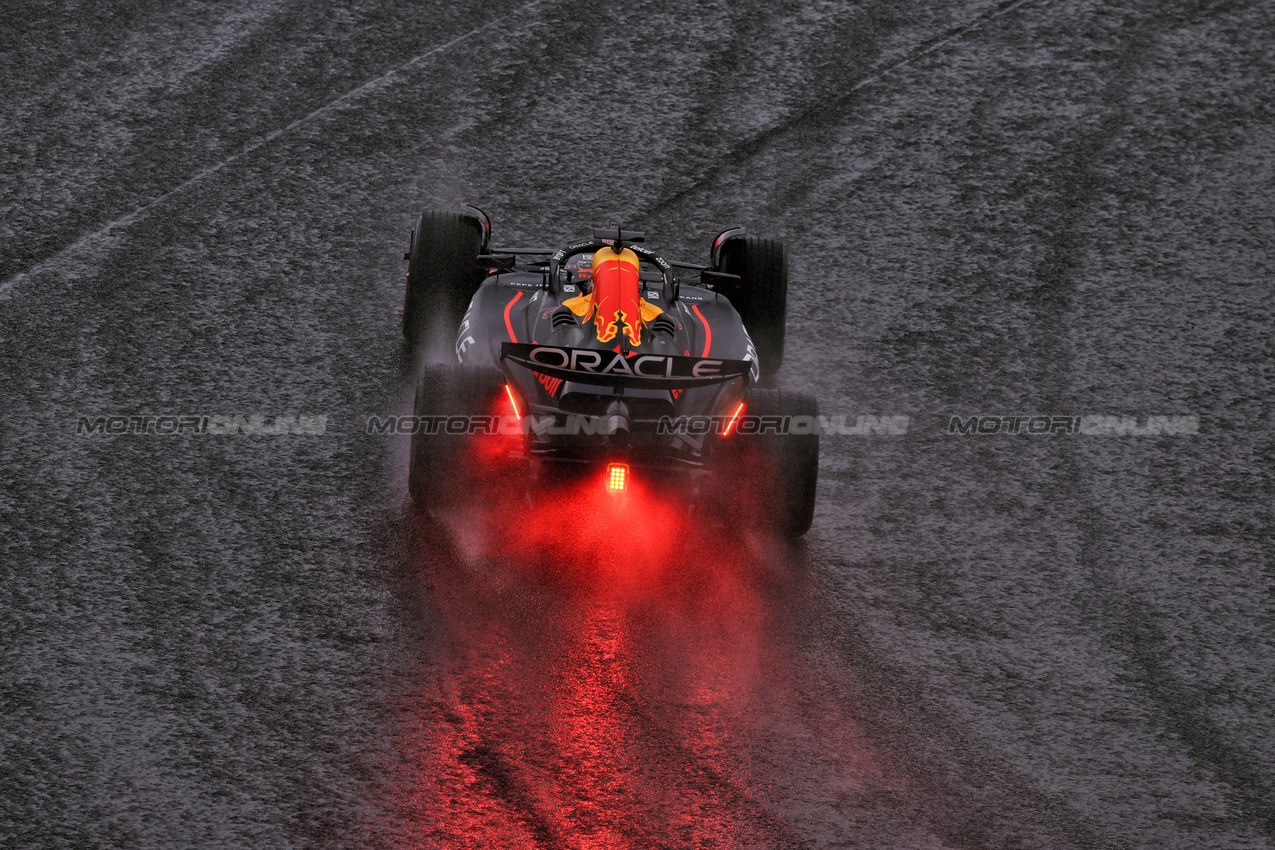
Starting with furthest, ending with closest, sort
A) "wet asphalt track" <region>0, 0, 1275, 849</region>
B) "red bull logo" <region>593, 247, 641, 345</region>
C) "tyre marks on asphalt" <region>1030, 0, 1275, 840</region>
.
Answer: "red bull logo" <region>593, 247, 641, 345</region>, "tyre marks on asphalt" <region>1030, 0, 1275, 840</region>, "wet asphalt track" <region>0, 0, 1275, 849</region>

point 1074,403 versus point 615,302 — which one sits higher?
point 615,302

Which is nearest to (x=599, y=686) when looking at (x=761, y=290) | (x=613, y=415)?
(x=613, y=415)

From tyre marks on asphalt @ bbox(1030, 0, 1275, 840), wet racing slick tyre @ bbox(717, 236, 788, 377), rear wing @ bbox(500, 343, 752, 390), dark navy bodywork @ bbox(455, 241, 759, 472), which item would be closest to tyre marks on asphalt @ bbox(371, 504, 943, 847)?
dark navy bodywork @ bbox(455, 241, 759, 472)

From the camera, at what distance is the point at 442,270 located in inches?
349

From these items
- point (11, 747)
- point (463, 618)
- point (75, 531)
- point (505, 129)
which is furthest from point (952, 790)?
point (505, 129)

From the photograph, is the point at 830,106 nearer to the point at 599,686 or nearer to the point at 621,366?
the point at 621,366

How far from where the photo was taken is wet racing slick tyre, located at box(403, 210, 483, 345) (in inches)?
349

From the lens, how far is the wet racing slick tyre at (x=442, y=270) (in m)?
8.87

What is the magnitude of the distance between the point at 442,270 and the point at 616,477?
7.89 ft

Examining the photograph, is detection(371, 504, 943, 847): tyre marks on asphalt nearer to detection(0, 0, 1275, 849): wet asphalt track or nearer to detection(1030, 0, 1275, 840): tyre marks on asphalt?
detection(0, 0, 1275, 849): wet asphalt track

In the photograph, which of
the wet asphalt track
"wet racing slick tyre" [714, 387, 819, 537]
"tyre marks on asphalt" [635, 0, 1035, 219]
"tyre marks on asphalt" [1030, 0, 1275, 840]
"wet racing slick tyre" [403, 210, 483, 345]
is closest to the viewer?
the wet asphalt track

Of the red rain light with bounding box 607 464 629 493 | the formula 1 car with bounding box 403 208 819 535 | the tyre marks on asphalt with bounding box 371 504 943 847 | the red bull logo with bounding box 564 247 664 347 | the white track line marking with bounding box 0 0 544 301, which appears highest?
the white track line marking with bounding box 0 0 544 301

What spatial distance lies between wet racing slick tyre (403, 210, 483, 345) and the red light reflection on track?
1.72m

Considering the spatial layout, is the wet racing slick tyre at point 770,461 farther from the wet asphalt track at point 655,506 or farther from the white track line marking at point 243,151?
the white track line marking at point 243,151
